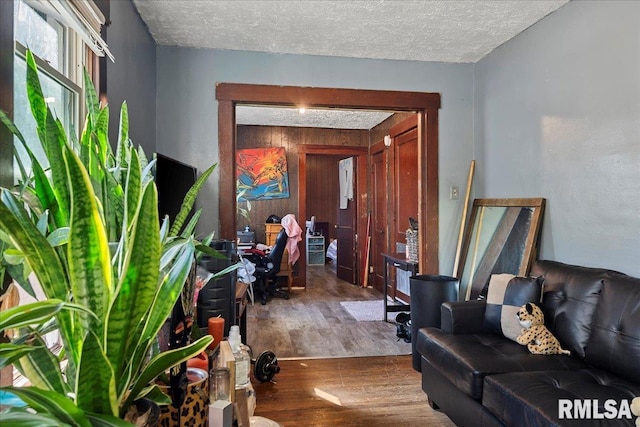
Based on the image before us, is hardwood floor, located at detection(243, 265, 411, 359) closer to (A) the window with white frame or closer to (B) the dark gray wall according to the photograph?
(B) the dark gray wall

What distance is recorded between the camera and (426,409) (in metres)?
2.35

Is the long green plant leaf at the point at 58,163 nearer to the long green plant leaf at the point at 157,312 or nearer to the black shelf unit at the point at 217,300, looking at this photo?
the long green plant leaf at the point at 157,312

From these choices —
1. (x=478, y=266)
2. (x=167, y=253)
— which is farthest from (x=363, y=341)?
(x=167, y=253)

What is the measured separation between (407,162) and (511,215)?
2.02 meters

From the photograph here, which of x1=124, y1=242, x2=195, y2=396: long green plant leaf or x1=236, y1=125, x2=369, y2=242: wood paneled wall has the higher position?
x1=236, y1=125, x2=369, y2=242: wood paneled wall

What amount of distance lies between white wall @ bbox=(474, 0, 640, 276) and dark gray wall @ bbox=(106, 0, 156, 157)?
2655mm

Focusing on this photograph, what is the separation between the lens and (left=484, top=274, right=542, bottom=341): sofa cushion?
7.19 ft

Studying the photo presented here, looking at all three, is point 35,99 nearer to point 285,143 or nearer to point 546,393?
point 546,393

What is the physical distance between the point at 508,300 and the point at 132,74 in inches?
105

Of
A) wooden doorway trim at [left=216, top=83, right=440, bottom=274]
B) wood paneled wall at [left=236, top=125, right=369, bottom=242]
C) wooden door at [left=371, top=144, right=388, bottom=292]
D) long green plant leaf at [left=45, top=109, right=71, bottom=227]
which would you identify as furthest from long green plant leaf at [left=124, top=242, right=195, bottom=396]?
wood paneled wall at [left=236, top=125, right=369, bottom=242]

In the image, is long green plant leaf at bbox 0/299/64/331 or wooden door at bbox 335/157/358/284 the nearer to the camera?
long green plant leaf at bbox 0/299/64/331

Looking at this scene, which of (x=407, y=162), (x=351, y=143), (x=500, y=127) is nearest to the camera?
(x=500, y=127)

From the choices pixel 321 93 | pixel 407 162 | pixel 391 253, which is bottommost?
pixel 391 253

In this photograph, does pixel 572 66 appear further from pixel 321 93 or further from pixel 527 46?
pixel 321 93
